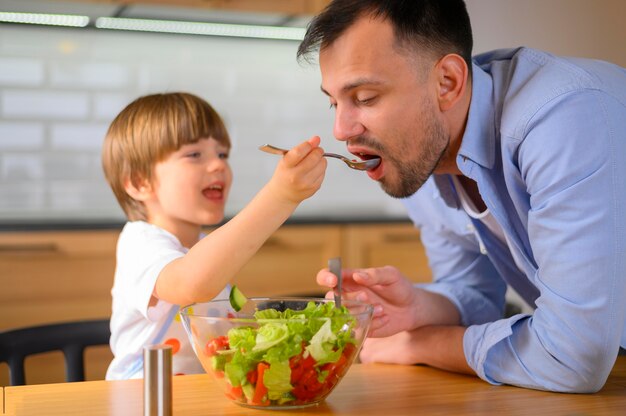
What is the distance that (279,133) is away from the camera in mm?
4043

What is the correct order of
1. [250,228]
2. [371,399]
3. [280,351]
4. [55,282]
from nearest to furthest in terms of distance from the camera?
[280,351]
[371,399]
[250,228]
[55,282]

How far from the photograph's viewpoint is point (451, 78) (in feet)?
5.10

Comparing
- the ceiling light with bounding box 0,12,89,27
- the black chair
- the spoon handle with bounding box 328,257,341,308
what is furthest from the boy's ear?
the ceiling light with bounding box 0,12,89,27

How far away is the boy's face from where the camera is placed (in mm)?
1878

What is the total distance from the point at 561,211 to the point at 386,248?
251 centimetres

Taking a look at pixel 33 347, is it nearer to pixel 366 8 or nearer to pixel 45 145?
pixel 366 8

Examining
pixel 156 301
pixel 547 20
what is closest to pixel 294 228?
pixel 547 20

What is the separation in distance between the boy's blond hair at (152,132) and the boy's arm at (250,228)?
46 centimetres

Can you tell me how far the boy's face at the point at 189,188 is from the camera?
1.88 metres

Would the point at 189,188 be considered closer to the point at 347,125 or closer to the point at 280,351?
the point at 347,125

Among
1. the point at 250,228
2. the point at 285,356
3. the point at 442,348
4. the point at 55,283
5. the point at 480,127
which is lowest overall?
the point at 55,283

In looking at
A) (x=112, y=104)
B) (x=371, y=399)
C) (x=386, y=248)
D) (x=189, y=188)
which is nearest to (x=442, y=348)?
(x=371, y=399)

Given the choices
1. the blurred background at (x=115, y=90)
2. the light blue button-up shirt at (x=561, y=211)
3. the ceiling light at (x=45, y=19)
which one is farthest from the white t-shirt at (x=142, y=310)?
the ceiling light at (x=45, y=19)

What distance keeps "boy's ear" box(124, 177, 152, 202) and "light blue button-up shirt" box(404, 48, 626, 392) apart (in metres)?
0.77
